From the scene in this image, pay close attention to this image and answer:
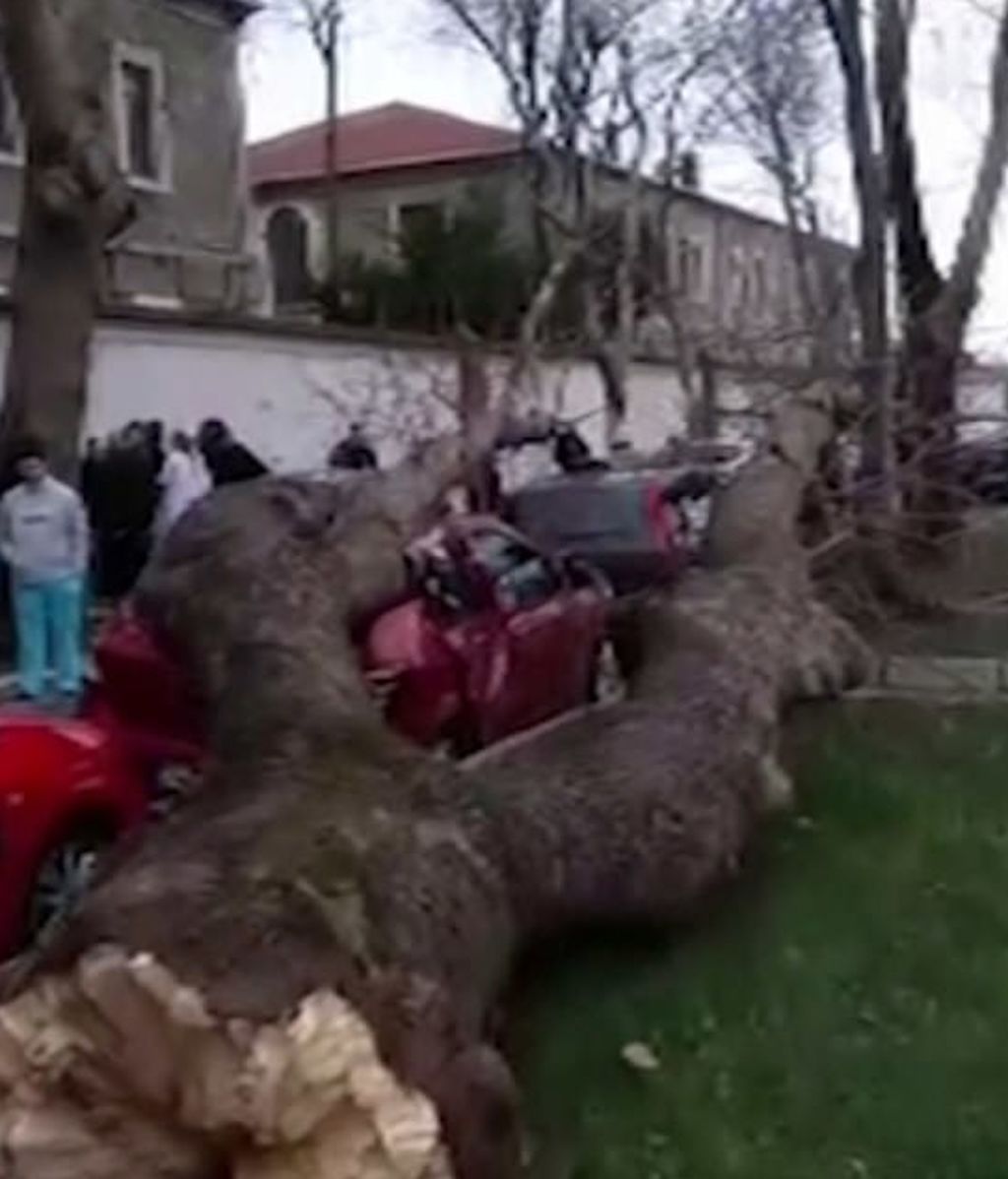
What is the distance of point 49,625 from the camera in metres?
15.8

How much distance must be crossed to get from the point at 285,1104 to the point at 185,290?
111ft

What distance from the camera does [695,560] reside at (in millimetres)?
12594

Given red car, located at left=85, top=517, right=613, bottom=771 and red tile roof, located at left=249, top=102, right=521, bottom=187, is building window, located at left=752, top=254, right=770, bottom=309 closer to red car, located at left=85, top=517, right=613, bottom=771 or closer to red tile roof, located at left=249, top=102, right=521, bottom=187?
red tile roof, located at left=249, top=102, right=521, bottom=187

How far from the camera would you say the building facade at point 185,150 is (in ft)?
120

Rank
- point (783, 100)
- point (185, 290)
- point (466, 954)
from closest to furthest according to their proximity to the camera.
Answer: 1. point (466, 954)
2. point (185, 290)
3. point (783, 100)

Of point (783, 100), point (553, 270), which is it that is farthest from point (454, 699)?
point (783, 100)

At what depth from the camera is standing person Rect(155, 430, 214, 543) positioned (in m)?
20.7

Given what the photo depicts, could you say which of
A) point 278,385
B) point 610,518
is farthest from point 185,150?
point 610,518

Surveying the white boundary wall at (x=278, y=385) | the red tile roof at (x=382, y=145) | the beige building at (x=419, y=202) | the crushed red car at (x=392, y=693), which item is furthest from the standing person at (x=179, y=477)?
the red tile roof at (x=382, y=145)

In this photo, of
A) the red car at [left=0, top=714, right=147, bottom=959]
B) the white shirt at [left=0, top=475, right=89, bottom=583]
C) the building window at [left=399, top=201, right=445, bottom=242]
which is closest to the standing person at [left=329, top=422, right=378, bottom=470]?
the white shirt at [left=0, top=475, right=89, bottom=583]

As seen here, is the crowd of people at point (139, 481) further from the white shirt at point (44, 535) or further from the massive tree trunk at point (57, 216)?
the white shirt at point (44, 535)

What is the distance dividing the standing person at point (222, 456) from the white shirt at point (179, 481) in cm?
11

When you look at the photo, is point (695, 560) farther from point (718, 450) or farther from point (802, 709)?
point (718, 450)

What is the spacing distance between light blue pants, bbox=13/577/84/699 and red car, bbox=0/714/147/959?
20.3 ft
